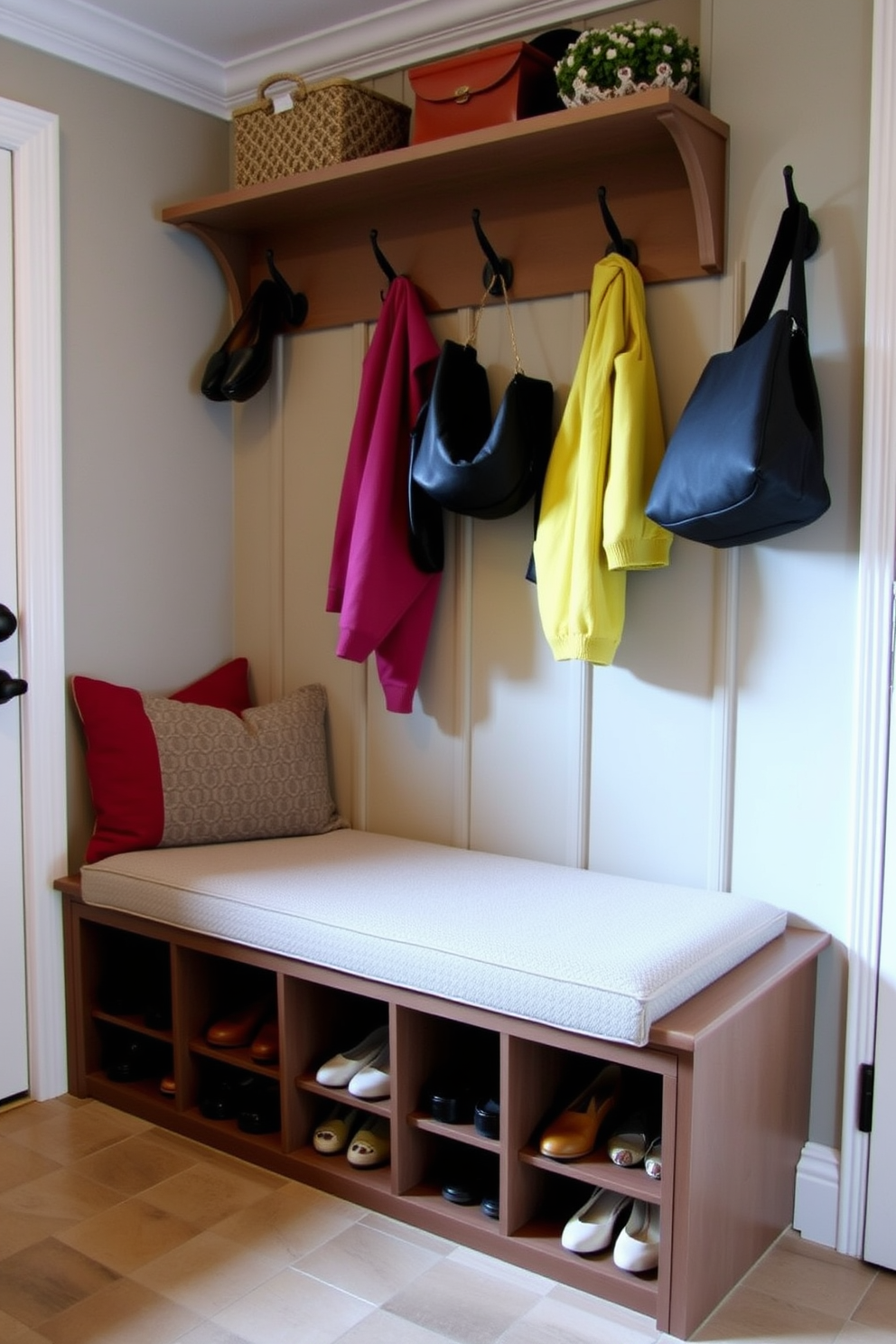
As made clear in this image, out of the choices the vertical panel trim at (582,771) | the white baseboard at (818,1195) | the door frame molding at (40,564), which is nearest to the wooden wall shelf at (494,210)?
the door frame molding at (40,564)

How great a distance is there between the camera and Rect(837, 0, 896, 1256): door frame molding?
6.40ft

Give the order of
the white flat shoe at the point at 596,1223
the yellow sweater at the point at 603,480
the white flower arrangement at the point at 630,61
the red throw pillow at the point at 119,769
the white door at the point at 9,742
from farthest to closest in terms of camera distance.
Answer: the red throw pillow at the point at 119,769
the white door at the point at 9,742
the yellow sweater at the point at 603,480
the white flower arrangement at the point at 630,61
the white flat shoe at the point at 596,1223

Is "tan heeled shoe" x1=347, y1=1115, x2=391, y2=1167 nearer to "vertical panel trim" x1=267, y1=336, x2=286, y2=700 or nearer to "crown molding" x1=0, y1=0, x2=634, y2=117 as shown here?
"vertical panel trim" x1=267, y1=336, x2=286, y2=700

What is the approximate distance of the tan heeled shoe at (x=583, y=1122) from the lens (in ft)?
6.37

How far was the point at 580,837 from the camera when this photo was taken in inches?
95.7

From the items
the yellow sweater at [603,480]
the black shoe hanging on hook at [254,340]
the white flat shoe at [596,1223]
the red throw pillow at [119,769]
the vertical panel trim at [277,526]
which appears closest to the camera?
the white flat shoe at [596,1223]

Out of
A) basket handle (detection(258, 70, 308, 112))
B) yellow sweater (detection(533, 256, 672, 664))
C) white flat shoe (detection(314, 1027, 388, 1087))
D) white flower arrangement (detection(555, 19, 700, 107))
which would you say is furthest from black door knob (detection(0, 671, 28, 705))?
white flower arrangement (detection(555, 19, 700, 107))

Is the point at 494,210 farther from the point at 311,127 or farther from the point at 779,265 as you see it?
the point at 779,265

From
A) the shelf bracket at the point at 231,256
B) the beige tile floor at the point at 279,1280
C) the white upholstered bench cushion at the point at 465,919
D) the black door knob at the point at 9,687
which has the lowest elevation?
the beige tile floor at the point at 279,1280

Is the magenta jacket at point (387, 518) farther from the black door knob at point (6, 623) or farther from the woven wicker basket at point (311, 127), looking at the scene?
the black door knob at point (6, 623)

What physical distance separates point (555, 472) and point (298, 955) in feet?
3.23

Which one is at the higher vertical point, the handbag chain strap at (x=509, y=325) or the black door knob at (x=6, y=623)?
the handbag chain strap at (x=509, y=325)

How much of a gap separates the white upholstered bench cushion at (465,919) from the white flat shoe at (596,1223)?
0.36 metres

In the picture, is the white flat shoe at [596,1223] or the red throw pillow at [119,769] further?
the red throw pillow at [119,769]
